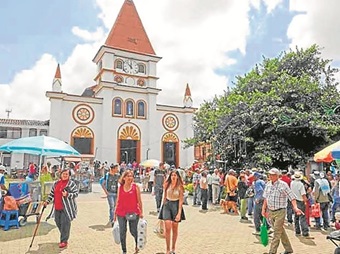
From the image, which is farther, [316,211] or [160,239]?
[316,211]

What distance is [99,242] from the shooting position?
24.6 feet

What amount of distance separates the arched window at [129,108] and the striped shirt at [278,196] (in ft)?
98.0

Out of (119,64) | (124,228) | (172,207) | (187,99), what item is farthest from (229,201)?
(187,99)

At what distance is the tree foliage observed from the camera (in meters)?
18.5

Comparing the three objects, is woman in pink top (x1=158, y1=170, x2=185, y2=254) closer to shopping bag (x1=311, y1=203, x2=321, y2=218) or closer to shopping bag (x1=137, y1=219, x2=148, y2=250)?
shopping bag (x1=137, y1=219, x2=148, y2=250)

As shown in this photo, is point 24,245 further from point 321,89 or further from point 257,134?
point 321,89

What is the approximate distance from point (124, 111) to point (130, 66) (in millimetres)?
5184

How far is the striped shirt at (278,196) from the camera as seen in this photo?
6480 millimetres

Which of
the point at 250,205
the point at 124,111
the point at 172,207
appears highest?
the point at 124,111

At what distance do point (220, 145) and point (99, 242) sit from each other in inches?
568

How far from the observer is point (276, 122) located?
1852cm

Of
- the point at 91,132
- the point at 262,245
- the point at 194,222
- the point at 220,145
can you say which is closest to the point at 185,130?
the point at 91,132

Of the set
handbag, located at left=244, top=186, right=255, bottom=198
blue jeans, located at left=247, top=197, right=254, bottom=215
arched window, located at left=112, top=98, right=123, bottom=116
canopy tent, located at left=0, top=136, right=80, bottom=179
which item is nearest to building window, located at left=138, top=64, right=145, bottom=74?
arched window, located at left=112, top=98, right=123, bottom=116

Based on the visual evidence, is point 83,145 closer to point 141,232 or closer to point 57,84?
point 57,84
